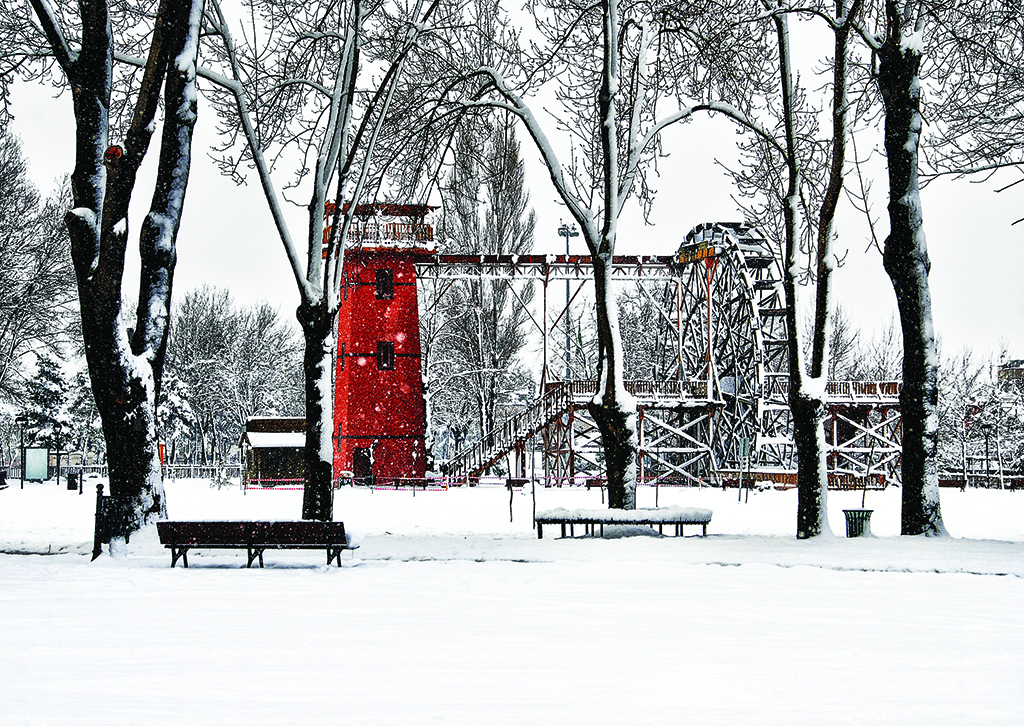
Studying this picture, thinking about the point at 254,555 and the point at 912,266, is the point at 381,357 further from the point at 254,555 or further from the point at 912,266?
the point at 912,266

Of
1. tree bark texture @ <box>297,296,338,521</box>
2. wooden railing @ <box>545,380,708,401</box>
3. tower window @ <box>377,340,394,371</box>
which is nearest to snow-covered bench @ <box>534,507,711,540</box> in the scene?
tree bark texture @ <box>297,296,338,521</box>

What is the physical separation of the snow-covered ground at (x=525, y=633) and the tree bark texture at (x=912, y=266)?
3.62 ft

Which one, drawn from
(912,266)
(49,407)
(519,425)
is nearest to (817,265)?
(912,266)

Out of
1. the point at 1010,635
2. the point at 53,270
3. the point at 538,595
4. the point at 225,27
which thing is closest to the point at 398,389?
the point at 53,270

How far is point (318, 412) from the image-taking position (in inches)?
591

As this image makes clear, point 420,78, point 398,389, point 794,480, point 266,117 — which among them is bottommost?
point 794,480

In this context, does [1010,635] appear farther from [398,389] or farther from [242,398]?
[242,398]

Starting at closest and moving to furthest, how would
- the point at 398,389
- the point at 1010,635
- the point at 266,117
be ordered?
the point at 1010,635, the point at 266,117, the point at 398,389

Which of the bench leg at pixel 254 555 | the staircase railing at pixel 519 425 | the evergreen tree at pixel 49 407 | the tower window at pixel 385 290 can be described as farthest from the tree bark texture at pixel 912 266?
the evergreen tree at pixel 49 407

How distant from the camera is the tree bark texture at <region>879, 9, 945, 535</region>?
1485 centimetres

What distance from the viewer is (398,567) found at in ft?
41.8

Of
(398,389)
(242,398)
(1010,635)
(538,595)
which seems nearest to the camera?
(1010,635)

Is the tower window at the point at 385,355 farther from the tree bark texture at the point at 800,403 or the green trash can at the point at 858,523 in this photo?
the green trash can at the point at 858,523

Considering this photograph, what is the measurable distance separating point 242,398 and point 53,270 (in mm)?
27023
